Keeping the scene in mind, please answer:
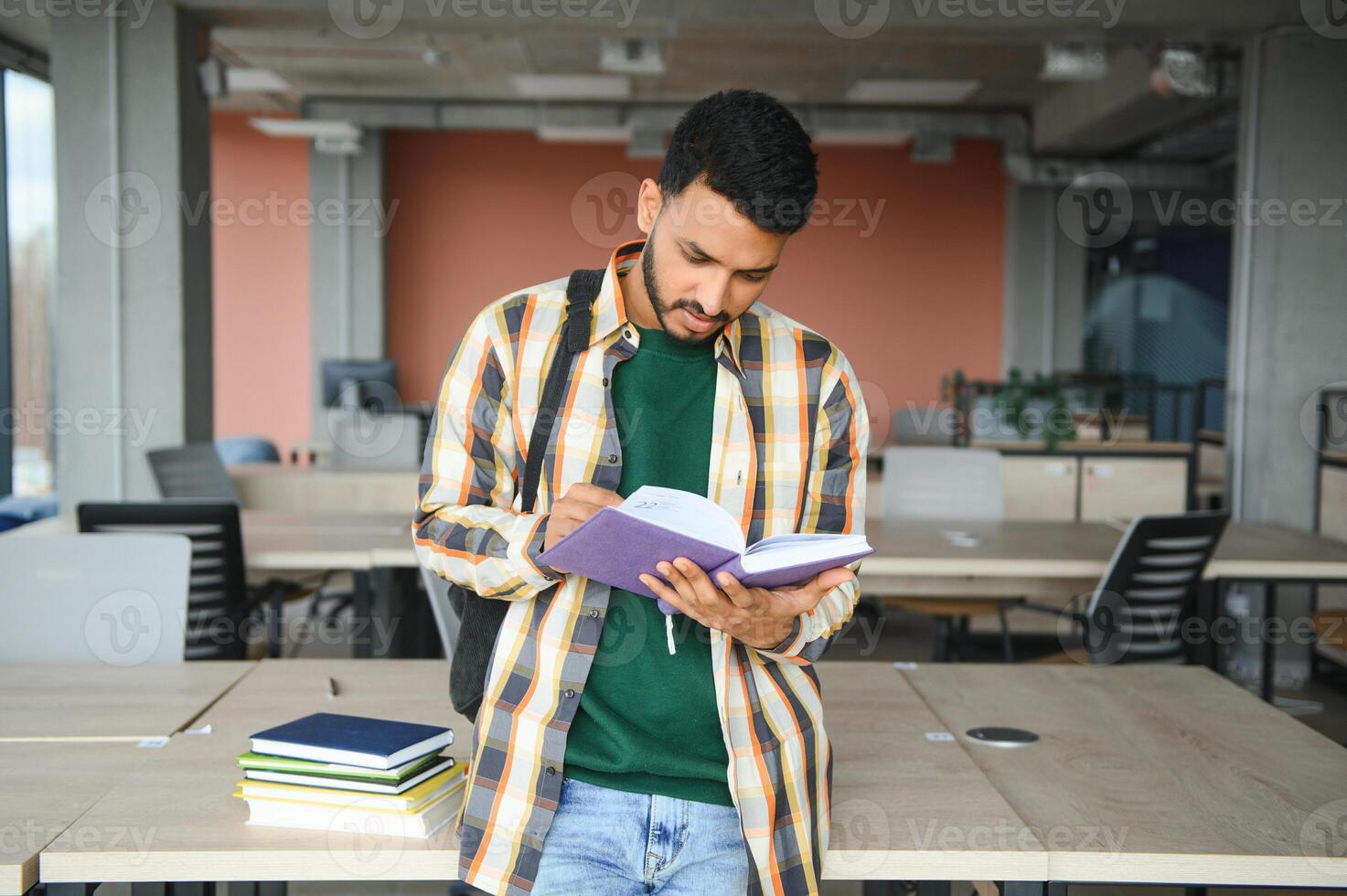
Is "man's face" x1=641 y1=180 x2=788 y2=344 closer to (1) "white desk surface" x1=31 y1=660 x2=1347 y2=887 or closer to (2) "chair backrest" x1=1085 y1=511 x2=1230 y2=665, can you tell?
(1) "white desk surface" x1=31 y1=660 x2=1347 y2=887

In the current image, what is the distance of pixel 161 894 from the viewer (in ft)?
6.22

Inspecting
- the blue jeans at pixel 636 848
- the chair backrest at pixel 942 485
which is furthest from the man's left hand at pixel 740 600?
the chair backrest at pixel 942 485

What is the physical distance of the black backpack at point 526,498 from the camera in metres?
1.42

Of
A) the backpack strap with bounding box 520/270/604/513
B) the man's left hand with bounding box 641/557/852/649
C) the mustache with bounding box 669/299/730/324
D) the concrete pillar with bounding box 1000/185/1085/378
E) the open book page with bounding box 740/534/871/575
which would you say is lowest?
the man's left hand with bounding box 641/557/852/649

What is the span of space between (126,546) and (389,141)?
9304 mm

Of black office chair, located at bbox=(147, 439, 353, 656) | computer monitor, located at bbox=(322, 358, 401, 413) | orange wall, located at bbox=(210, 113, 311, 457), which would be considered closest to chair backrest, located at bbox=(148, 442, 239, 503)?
black office chair, located at bbox=(147, 439, 353, 656)

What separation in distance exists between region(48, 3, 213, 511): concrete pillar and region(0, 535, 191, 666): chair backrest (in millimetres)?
3717

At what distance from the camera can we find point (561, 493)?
4.62 feet

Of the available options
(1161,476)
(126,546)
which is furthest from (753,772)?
(1161,476)

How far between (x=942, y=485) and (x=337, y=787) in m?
3.64

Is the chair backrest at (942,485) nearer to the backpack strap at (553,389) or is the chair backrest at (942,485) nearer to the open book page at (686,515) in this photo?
the backpack strap at (553,389)

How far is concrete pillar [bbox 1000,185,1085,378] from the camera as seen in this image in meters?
10.8

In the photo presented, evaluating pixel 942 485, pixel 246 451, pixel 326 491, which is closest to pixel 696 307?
pixel 942 485

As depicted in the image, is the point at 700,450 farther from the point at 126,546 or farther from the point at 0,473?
the point at 0,473
